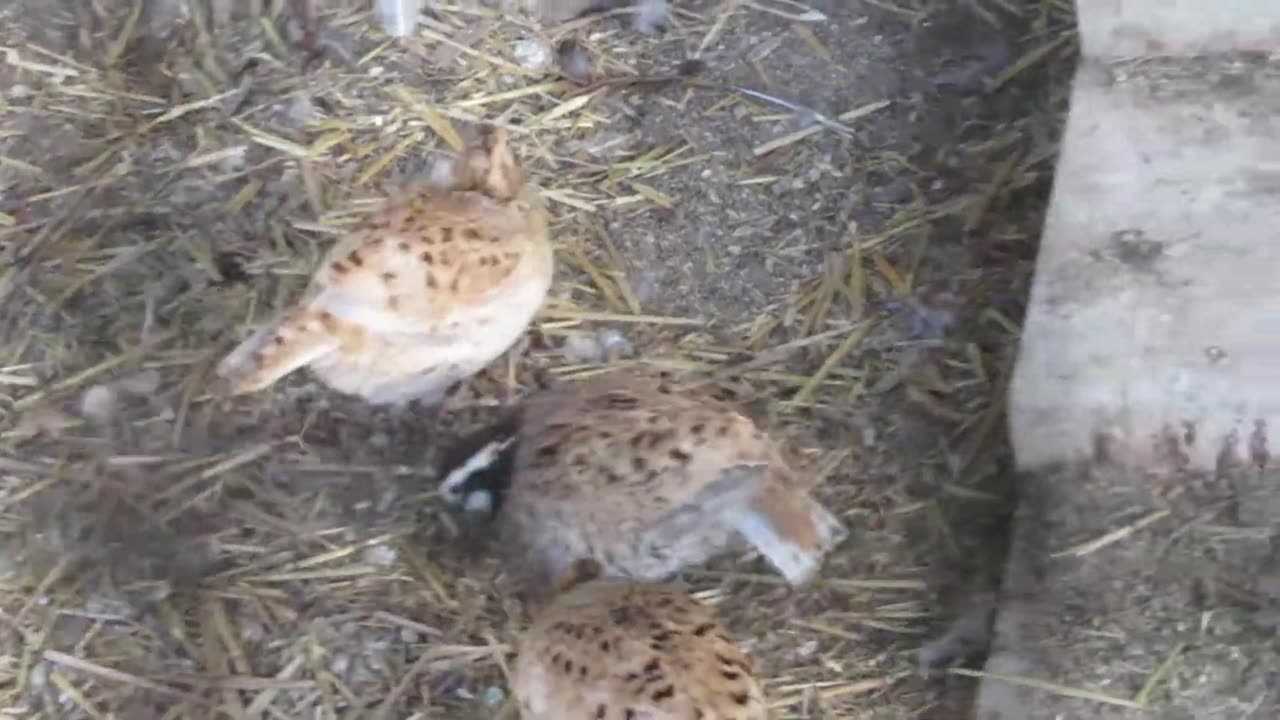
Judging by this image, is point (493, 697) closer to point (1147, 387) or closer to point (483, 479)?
point (483, 479)

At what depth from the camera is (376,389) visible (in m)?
2.63

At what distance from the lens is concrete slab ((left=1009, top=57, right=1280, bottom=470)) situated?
7.54 feet

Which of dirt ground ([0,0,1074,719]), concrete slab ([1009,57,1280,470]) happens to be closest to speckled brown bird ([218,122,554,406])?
dirt ground ([0,0,1074,719])

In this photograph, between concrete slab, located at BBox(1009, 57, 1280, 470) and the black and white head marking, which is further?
the black and white head marking

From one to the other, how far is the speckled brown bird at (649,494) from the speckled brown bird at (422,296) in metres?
0.21

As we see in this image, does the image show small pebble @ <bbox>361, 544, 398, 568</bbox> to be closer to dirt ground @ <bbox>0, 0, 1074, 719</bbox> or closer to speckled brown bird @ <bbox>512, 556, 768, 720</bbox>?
dirt ground @ <bbox>0, 0, 1074, 719</bbox>

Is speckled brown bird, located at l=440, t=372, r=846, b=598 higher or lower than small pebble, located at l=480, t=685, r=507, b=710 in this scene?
higher

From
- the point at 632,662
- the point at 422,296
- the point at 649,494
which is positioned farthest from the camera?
the point at 422,296

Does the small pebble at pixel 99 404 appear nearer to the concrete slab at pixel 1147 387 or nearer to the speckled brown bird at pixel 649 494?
the speckled brown bird at pixel 649 494

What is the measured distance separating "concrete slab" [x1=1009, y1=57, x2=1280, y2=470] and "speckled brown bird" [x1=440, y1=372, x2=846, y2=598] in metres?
0.38

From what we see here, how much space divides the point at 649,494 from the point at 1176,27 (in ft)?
3.47

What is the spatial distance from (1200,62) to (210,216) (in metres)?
1.75

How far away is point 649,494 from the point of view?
230cm

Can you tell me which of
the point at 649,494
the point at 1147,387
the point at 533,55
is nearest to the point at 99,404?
the point at 649,494
